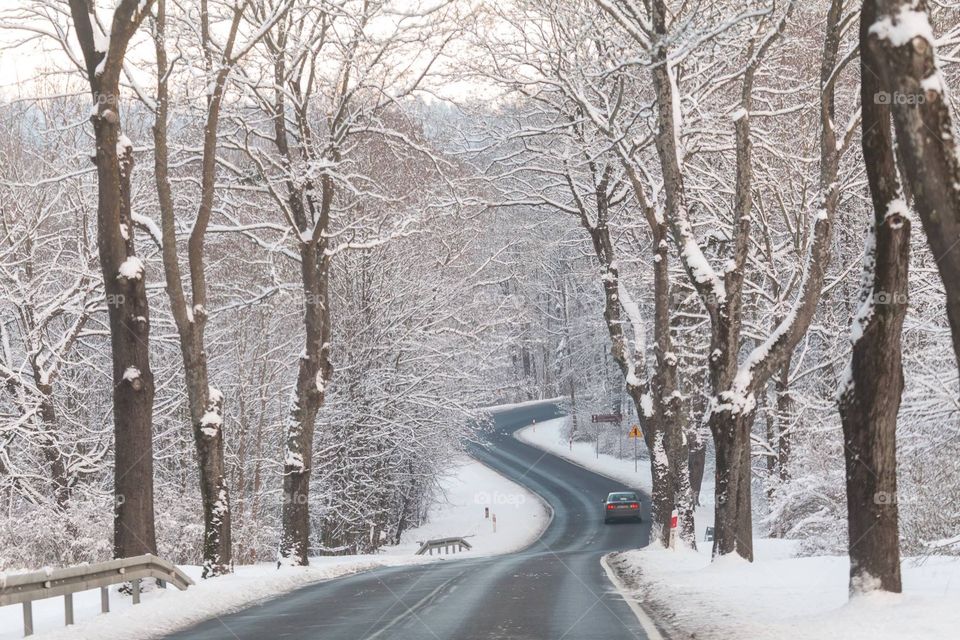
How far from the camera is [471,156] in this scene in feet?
77.8

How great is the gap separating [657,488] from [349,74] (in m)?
12.0

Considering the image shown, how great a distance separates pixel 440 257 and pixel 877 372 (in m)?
28.3

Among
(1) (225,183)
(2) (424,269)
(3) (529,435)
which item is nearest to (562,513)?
(2) (424,269)

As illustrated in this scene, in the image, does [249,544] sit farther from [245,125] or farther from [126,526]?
[126,526]

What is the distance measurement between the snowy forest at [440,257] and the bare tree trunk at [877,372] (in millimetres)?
27

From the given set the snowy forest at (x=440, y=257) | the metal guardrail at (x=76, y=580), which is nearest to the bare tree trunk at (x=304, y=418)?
the snowy forest at (x=440, y=257)

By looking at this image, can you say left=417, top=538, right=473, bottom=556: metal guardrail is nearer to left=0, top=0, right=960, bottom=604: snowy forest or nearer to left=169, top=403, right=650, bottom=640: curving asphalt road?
left=0, top=0, right=960, bottom=604: snowy forest

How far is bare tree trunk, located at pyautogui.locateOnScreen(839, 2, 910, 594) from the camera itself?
29.2 ft

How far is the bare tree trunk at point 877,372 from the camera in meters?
8.91

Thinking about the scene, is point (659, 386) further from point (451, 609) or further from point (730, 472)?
point (451, 609)

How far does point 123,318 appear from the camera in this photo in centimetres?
1363

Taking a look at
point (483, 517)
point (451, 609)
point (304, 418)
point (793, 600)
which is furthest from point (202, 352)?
point (483, 517)

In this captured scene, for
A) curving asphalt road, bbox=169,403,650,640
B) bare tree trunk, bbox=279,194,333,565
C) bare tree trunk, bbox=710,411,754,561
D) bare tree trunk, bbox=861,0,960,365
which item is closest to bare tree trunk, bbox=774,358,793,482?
curving asphalt road, bbox=169,403,650,640

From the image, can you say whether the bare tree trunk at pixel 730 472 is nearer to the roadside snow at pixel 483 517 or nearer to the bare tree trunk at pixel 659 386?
the bare tree trunk at pixel 659 386
